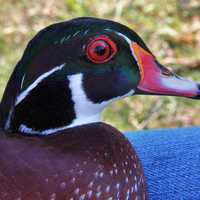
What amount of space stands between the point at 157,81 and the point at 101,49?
0.26 feet

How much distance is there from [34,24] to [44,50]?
3.82 ft

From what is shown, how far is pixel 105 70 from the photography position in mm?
632

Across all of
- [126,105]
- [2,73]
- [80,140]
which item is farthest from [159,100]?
[80,140]

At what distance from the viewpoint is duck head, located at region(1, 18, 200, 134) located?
61 cm

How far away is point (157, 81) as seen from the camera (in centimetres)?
65

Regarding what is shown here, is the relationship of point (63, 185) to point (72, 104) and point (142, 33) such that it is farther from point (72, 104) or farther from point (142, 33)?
point (142, 33)

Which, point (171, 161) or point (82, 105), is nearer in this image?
point (82, 105)

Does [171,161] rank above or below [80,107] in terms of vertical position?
below

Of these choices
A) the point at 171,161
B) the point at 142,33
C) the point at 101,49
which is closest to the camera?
the point at 101,49

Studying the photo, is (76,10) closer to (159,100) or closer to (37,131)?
(159,100)

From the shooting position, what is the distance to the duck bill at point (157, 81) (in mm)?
645

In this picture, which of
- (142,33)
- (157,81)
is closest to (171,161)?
(157,81)

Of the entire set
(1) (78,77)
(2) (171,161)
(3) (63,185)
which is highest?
(1) (78,77)

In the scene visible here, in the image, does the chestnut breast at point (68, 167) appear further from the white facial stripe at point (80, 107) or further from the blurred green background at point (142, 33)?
the blurred green background at point (142, 33)
